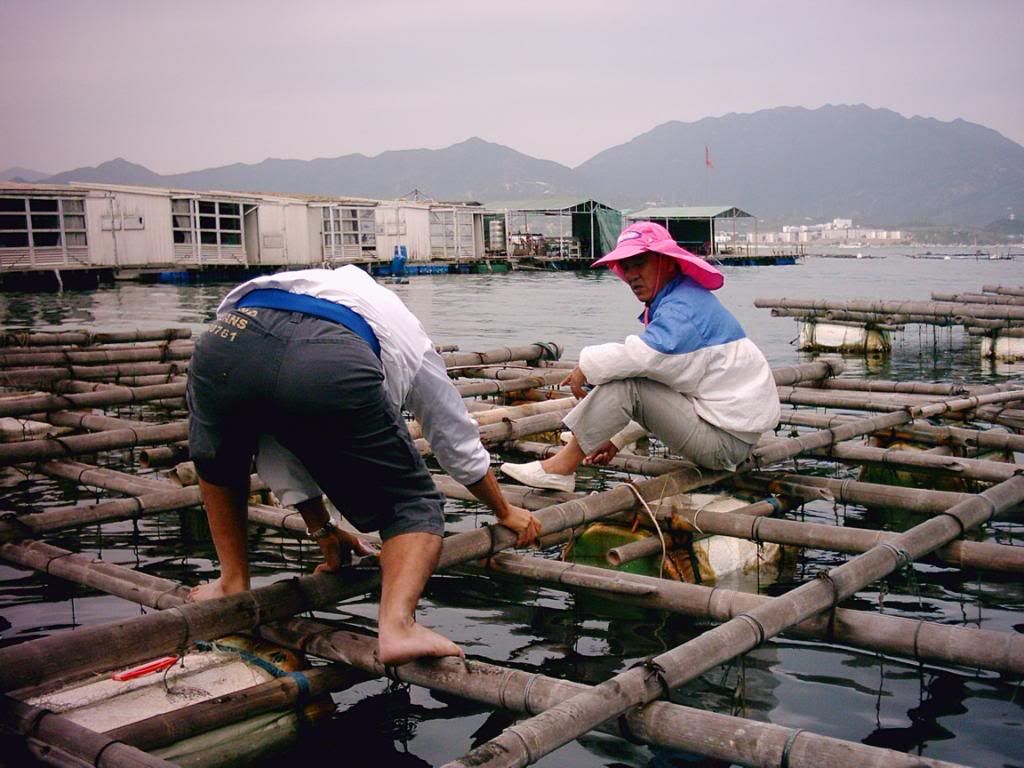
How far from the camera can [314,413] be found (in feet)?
10.2

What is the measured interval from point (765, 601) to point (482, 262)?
5624 cm

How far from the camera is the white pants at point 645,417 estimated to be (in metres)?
5.12

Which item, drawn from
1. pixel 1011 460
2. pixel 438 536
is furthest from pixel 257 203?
pixel 438 536

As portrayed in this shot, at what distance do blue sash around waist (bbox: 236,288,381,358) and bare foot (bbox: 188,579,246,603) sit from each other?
1137 mm

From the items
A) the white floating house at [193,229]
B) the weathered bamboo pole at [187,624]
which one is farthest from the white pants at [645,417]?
the white floating house at [193,229]

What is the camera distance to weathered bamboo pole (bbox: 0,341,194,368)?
33.0ft

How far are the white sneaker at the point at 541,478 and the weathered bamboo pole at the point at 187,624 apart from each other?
676mm

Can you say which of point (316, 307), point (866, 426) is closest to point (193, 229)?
point (866, 426)

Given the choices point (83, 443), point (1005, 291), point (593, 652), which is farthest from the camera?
point (1005, 291)

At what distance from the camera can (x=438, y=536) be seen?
11.3 ft

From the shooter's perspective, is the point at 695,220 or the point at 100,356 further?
the point at 695,220

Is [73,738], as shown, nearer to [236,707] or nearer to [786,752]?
[236,707]

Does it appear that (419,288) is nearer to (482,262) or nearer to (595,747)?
(482,262)

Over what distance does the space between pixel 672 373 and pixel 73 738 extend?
Answer: 10.6 ft
